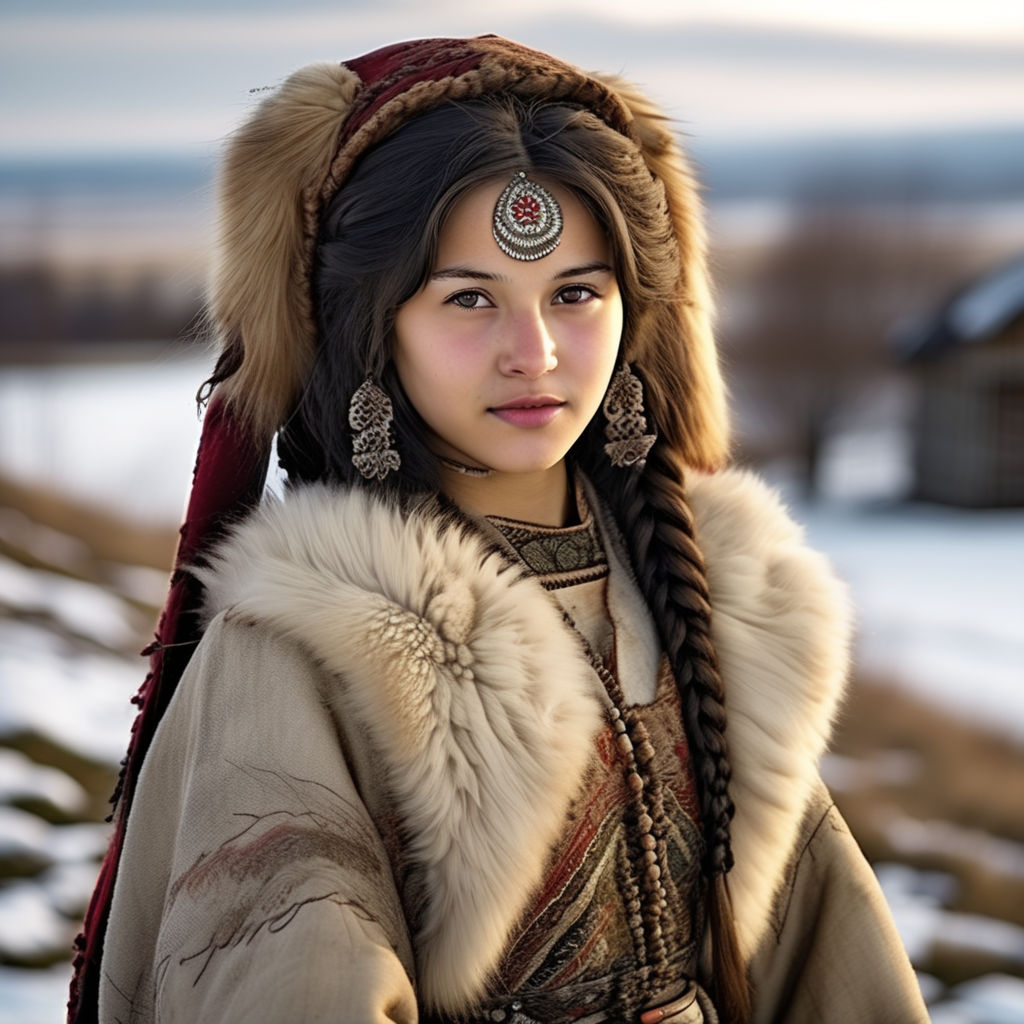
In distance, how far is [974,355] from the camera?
36.9 feet

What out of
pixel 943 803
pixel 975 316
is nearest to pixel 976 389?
pixel 975 316

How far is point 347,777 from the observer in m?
1.38

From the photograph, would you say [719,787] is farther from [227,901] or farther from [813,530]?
[813,530]

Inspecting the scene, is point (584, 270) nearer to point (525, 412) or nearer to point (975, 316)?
point (525, 412)

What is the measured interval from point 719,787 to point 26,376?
301 inches

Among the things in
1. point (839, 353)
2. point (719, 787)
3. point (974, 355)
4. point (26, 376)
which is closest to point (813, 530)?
point (974, 355)

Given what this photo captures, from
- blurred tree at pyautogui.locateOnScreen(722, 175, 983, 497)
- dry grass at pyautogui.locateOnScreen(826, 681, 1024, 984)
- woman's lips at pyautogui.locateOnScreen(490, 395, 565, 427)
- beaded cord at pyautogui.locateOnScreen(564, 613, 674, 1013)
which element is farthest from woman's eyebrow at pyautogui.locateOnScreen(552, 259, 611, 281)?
blurred tree at pyautogui.locateOnScreen(722, 175, 983, 497)

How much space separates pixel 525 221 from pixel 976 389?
10738 mm

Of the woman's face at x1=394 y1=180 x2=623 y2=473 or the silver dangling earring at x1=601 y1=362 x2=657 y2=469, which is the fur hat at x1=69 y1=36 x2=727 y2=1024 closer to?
the woman's face at x1=394 y1=180 x2=623 y2=473

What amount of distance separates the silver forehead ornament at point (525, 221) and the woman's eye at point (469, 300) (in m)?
0.05

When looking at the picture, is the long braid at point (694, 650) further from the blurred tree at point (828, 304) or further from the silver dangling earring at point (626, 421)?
the blurred tree at point (828, 304)

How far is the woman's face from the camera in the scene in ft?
4.87

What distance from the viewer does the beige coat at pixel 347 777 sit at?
1294mm

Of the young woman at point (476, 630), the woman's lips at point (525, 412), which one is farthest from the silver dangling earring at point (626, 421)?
the woman's lips at point (525, 412)
